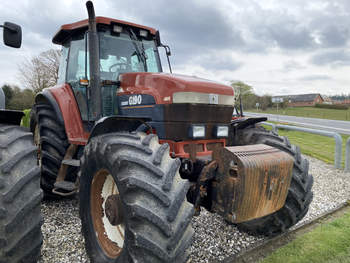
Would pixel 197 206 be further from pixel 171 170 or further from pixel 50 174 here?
pixel 50 174

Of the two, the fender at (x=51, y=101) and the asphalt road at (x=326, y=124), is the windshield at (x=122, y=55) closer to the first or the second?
the fender at (x=51, y=101)

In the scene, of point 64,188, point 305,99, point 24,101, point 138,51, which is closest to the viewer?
point 64,188

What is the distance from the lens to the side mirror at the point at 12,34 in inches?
111

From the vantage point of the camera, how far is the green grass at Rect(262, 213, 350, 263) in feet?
9.33

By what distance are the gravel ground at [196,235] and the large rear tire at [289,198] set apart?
21 cm

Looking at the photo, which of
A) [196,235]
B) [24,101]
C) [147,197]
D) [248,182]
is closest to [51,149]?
[196,235]

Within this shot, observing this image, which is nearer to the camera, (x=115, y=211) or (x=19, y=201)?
(x=19, y=201)

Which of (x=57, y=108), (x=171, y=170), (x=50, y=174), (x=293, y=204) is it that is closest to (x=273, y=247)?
(x=293, y=204)

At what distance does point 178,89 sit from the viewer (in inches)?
109

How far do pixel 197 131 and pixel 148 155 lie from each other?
3.17 feet

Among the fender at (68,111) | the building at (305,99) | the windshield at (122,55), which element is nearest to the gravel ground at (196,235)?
the fender at (68,111)

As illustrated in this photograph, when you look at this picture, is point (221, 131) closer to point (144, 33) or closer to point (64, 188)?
point (144, 33)

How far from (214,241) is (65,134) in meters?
2.58

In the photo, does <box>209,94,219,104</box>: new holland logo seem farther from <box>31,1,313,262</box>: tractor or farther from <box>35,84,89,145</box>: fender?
<box>35,84,89,145</box>: fender
